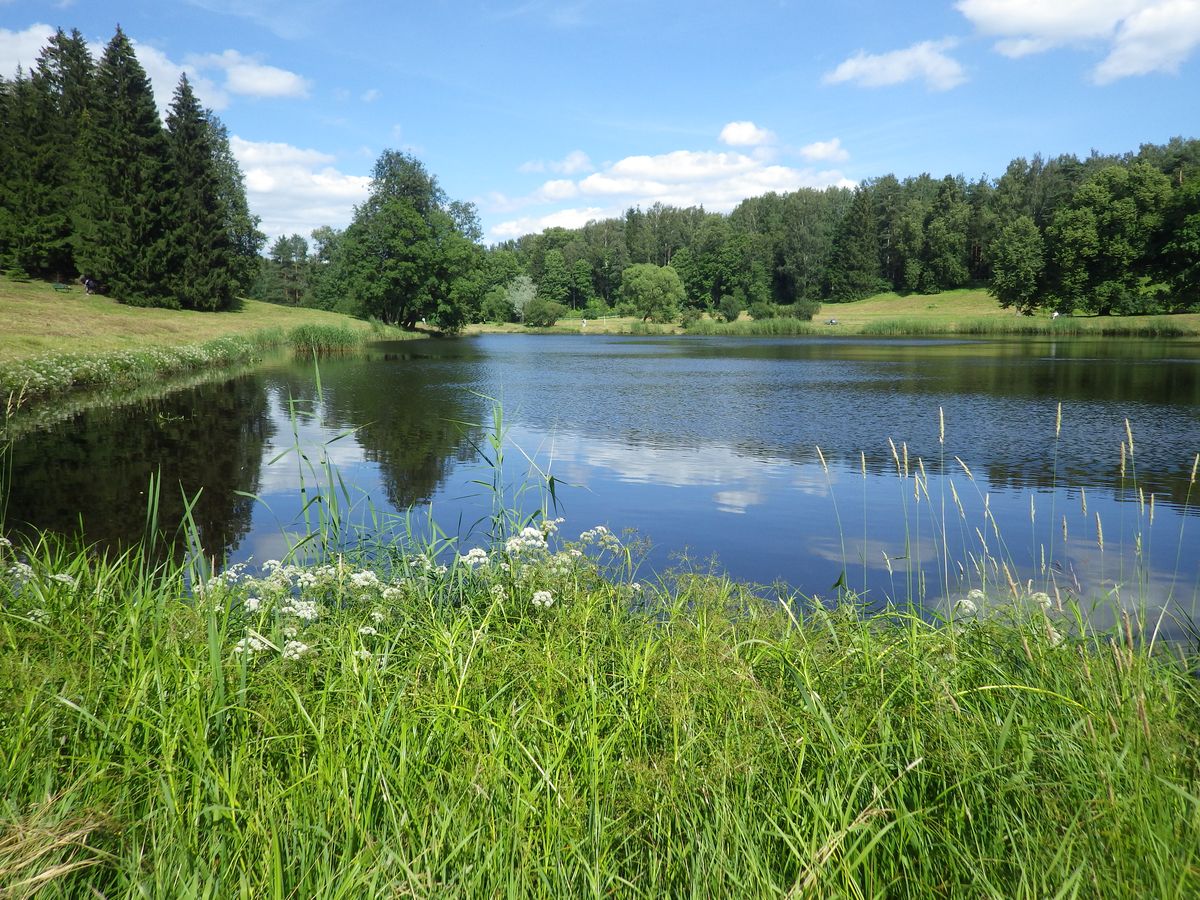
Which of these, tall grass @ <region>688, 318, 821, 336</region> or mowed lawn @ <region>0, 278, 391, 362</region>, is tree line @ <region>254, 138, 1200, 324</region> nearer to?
tall grass @ <region>688, 318, 821, 336</region>

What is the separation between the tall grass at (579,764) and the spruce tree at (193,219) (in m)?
46.0

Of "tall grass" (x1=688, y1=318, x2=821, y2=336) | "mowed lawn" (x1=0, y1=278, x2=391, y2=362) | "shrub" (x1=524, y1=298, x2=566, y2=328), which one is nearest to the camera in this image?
"mowed lawn" (x1=0, y1=278, x2=391, y2=362)

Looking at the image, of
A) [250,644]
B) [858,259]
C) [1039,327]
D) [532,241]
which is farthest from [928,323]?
[532,241]

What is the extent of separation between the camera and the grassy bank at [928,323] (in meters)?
51.0

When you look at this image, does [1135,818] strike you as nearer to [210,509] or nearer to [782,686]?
[782,686]

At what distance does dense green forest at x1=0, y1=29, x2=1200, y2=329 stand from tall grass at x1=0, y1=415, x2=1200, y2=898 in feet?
152

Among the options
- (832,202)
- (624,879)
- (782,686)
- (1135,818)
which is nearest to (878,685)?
(782,686)

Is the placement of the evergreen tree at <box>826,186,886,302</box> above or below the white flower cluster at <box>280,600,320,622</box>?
above

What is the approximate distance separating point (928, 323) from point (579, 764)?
6244cm

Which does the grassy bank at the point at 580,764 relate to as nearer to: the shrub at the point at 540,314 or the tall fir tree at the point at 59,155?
the tall fir tree at the point at 59,155

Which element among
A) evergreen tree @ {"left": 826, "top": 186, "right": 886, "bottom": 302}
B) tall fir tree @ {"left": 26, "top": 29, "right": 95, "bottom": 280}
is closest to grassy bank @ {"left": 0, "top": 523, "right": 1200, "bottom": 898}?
tall fir tree @ {"left": 26, "top": 29, "right": 95, "bottom": 280}

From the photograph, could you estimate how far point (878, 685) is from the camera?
325 centimetres

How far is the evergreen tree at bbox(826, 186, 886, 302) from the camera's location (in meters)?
88.3

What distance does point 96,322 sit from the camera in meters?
29.9
